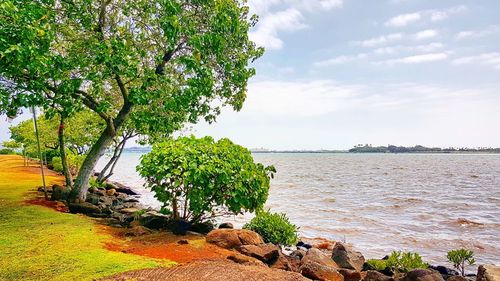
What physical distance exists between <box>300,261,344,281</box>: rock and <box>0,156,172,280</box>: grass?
12.2 ft

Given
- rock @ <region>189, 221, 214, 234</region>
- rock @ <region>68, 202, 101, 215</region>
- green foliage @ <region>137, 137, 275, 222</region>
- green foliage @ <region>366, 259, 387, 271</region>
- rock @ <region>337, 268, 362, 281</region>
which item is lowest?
green foliage @ <region>366, 259, 387, 271</region>

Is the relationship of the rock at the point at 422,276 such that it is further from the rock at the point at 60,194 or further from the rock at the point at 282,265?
the rock at the point at 60,194

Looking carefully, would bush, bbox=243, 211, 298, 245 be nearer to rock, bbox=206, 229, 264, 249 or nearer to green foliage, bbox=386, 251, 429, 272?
rock, bbox=206, 229, 264, 249

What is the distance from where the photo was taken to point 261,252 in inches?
418

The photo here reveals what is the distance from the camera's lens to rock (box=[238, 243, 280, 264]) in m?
10.4

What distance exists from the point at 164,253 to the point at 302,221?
1735cm

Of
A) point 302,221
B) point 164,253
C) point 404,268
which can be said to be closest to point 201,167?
point 164,253

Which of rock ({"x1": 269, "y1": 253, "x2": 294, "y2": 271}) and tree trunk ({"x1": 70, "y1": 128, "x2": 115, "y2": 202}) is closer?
rock ({"x1": 269, "y1": 253, "x2": 294, "y2": 271})

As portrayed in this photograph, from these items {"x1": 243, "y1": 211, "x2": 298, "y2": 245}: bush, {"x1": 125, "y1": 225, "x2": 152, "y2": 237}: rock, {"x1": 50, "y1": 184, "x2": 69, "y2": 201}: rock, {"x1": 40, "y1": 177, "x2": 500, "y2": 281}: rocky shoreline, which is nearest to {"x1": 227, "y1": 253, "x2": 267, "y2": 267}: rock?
{"x1": 40, "y1": 177, "x2": 500, "y2": 281}: rocky shoreline

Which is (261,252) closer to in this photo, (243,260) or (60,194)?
(243,260)

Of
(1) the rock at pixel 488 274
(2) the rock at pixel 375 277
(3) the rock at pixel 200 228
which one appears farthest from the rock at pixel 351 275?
(3) the rock at pixel 200 228

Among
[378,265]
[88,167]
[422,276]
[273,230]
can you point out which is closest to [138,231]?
[273,230]

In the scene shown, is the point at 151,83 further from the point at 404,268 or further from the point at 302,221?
the point at 302,221

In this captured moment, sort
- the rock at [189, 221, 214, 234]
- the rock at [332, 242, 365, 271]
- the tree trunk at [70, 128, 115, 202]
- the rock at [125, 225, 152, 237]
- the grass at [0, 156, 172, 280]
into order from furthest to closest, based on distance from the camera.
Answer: the tree trunk at [70, 128, 115, 202] → the rock at [189, 221, 214, 234] → the rock at [332, 242, 365, 271] → the rock at [125, 225, 152, 237] → the grass at [0, 156, 172, 280]
